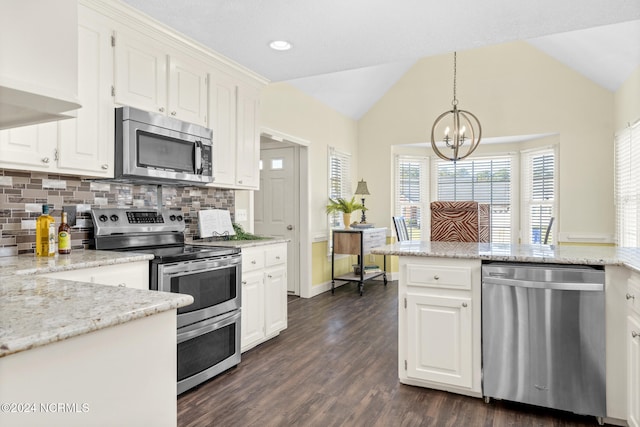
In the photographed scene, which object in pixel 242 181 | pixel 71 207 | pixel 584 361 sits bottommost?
pixel 584 361

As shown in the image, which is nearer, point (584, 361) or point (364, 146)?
point (584, 361)

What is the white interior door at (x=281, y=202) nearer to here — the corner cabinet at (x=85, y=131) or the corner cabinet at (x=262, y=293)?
the corner cabinet at (x=262, y=293)

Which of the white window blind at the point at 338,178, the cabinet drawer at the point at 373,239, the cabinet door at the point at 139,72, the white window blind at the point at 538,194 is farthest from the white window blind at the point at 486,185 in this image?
the cabinet door at the point at 139,72

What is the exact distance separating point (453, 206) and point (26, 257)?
3.52 metres

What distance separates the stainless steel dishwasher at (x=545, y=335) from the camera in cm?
223

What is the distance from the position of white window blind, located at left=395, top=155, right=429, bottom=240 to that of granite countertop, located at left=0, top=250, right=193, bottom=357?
6.18 metres

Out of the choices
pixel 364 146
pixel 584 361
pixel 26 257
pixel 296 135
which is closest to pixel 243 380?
pixel 26 257

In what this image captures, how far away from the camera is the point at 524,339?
92.9 inches

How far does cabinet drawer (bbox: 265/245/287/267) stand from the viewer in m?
3.57

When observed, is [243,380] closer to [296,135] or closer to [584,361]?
[584,361]

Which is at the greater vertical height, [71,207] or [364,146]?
[364,146]

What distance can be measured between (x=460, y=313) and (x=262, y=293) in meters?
1.66

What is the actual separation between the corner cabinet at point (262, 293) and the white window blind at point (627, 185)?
11.6ft

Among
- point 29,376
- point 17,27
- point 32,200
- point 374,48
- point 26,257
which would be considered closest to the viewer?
point 29,376
